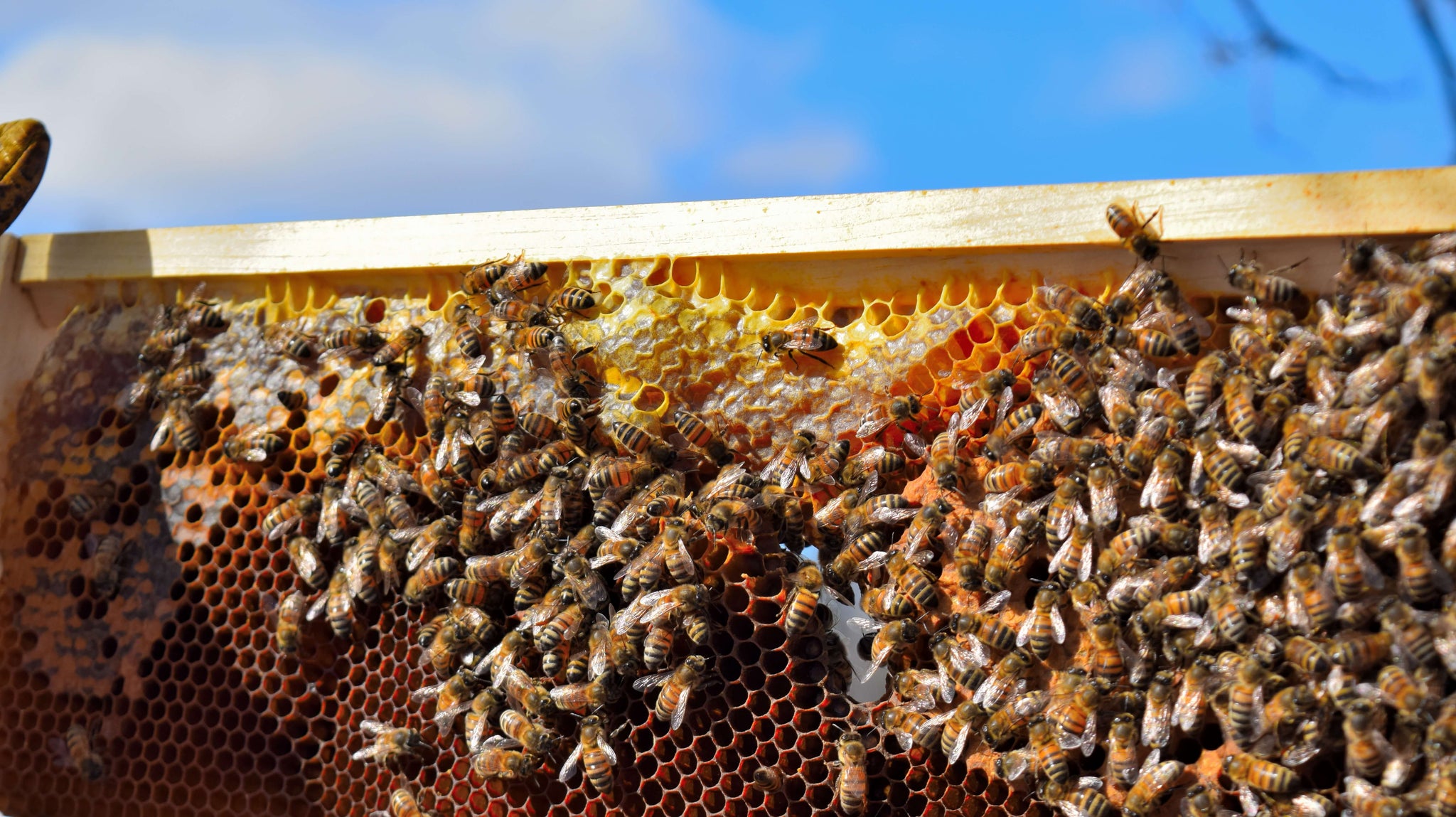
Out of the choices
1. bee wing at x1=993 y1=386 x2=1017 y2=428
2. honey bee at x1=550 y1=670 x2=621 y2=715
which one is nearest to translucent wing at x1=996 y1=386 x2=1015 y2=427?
bee wing at x1=993 y1=386 x2=1017 y2=428

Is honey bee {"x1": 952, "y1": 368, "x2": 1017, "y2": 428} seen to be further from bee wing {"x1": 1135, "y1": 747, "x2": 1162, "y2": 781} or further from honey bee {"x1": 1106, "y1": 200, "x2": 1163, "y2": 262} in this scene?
bee wing {"x1": 1135, "y1": 747, "x2": 1162, "y2": 781}

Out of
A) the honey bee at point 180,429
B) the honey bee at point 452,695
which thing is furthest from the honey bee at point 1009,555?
the honey bee at point 180,429

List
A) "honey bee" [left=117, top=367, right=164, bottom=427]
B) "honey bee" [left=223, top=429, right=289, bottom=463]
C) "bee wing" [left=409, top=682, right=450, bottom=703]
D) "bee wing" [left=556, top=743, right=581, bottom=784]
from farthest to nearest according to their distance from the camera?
"honey bee" [left=117, top=367, right=164, bottom=427] < "honey bee" [left=223, top=429, right=289, bottom=463] < "bee wing" [left=409, top=682, right=450, bottom=703] < "bee wing" [left=556, top=743, right=581, bottom=784]

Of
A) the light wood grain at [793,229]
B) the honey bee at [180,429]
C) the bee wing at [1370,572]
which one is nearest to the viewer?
the bee wing at [1370,572]

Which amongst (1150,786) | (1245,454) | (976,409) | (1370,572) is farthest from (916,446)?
(1370,572)

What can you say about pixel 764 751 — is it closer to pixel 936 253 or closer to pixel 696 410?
pixel 696 410

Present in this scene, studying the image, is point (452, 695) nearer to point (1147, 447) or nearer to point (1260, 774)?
point (1147, 447)

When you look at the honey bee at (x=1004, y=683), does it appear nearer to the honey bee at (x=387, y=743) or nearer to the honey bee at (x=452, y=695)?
the honey bee at (x=452, y=695)
